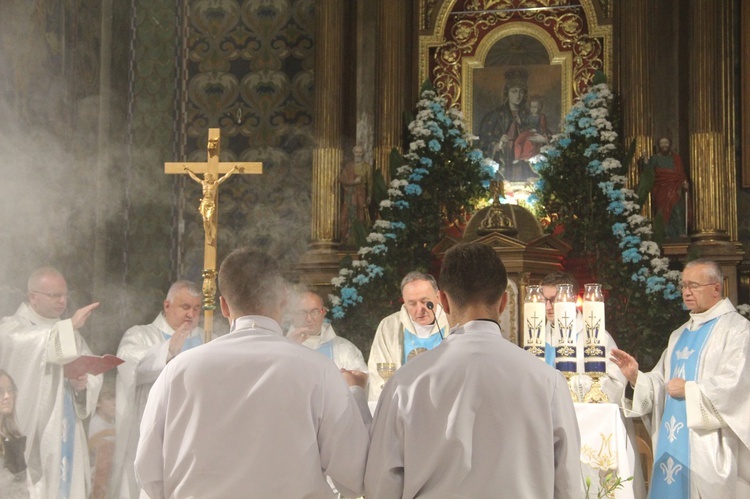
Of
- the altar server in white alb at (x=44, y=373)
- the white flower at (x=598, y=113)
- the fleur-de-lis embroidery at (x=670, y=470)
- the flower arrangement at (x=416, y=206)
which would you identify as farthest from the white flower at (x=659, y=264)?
the altar server in white alb at (x=44, y=373)

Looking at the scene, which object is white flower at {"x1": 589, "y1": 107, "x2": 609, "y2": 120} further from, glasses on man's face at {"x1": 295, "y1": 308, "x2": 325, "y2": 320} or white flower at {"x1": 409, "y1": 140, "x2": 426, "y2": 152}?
glasses on man's face at {"x1": 295, "y1": 308, "x2": 325, "y2": 320}

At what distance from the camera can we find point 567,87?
975 cm

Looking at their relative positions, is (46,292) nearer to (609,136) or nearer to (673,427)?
(673,427)

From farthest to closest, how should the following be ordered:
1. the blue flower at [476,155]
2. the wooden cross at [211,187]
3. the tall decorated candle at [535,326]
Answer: the blue flower at [476,155], the wooden cross at [211,187], the tall decorated candle at [535,326]

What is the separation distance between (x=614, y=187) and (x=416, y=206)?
1638mm

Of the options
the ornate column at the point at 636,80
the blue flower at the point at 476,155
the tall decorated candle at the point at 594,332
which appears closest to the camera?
the tall decorated candle at the point at 594,332

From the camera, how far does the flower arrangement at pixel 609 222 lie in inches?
315

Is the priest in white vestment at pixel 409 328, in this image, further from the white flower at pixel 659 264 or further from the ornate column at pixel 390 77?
the ornate column at pixel 390 77

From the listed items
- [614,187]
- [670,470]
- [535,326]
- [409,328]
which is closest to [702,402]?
[670,470]

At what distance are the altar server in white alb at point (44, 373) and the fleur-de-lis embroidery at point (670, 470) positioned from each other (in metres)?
3.48

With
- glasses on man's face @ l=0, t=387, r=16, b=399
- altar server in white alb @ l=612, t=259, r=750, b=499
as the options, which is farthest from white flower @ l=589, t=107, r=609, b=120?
glasses on man's face @ l=0, t=387, r=16, b=399

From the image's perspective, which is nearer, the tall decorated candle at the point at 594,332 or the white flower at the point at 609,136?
the tall decorated candle at the point at 594,332

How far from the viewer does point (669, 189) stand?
29.6 feet

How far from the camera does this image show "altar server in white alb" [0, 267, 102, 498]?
6.06m
